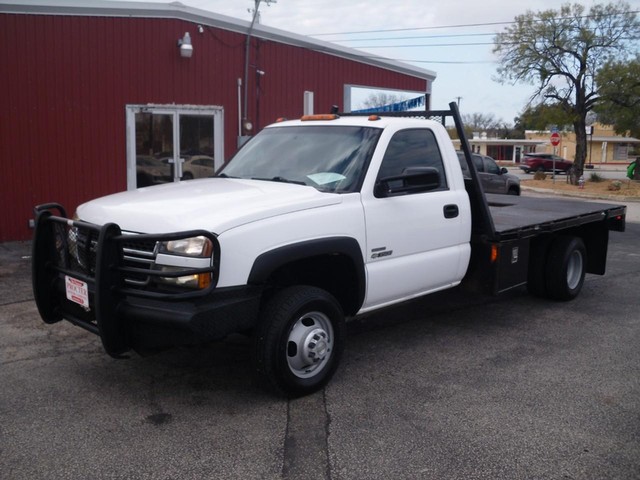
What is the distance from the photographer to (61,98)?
36.8 ft

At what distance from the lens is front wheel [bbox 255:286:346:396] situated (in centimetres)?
442

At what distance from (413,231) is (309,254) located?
3.93ft

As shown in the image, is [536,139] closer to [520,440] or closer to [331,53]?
[331,53]

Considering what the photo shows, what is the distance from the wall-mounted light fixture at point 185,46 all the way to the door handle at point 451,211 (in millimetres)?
7962

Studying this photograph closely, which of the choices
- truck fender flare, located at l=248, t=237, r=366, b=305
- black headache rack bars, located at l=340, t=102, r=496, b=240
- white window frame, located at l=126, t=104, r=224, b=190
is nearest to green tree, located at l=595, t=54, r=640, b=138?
white window frame, located at l=126, t=104, r=224, b=190

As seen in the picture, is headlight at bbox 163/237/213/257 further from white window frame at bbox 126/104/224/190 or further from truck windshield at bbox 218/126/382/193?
white window frame at bbox 126/104/224/190

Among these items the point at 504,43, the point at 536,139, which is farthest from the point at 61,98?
the point at 536,139

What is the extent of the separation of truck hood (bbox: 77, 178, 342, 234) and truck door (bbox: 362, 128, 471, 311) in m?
0.53

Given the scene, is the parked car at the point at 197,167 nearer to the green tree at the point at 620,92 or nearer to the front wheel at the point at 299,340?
the front wheel at the point at 299,340

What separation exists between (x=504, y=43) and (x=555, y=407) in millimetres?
30321

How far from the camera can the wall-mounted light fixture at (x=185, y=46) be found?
1223 centimetres

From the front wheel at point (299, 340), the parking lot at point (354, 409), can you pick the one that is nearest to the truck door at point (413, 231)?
the front wheel at point (299, 340)

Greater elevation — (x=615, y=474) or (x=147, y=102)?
(x=147, y=102)

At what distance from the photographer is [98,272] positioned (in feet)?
13.6
